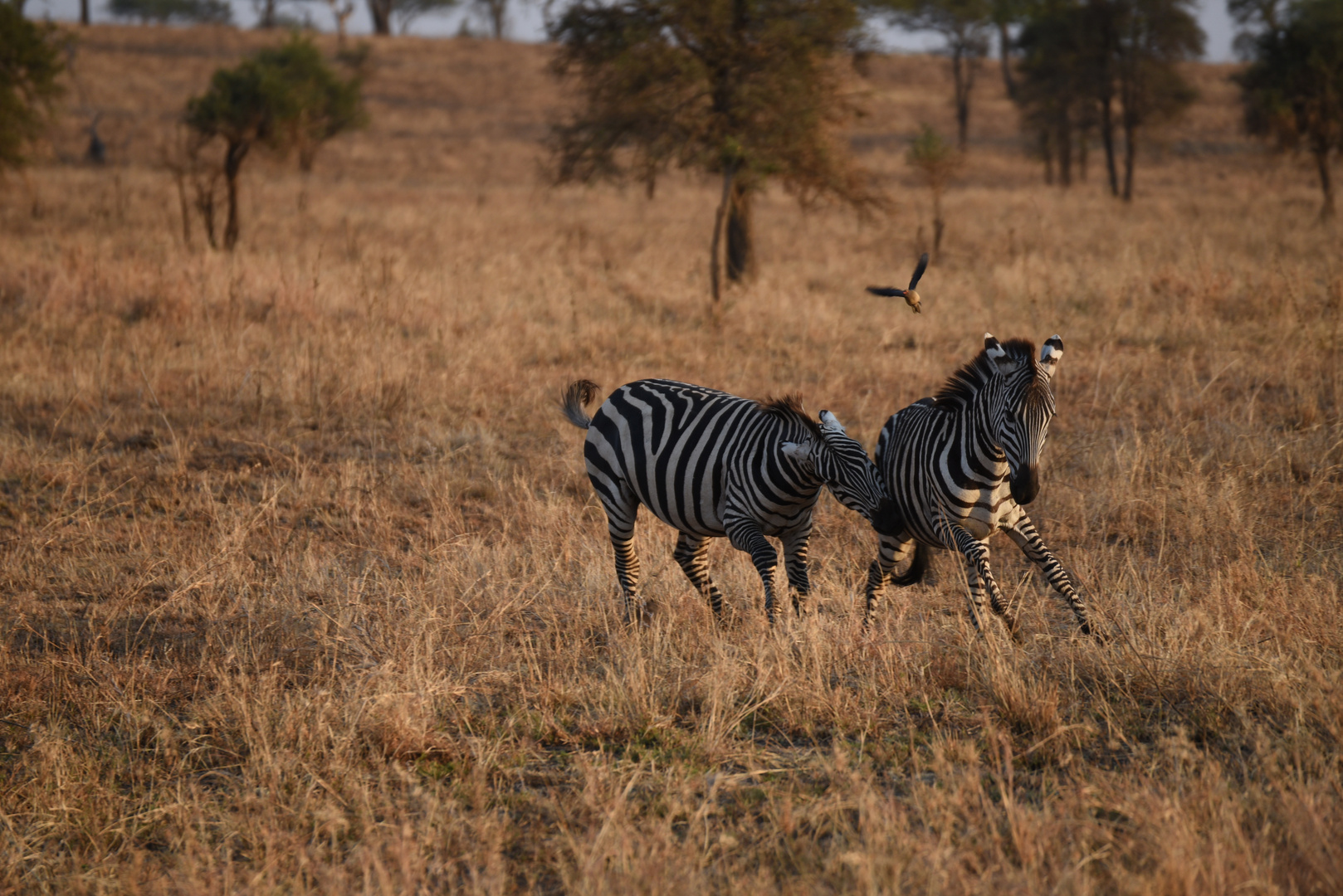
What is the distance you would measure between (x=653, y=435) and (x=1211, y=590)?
2767 mm

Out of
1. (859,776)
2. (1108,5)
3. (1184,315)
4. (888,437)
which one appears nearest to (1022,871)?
(859,776)

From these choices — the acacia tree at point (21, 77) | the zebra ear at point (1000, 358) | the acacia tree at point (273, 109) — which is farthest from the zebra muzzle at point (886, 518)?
the acacia tree at point (21, 77)

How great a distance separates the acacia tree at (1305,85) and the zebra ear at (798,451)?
65.8 ft

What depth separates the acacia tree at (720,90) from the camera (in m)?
13.2

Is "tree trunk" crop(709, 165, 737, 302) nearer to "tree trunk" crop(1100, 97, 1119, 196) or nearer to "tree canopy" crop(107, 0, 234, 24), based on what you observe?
"tree trunk" crop(1100, 97, 1119, 196)

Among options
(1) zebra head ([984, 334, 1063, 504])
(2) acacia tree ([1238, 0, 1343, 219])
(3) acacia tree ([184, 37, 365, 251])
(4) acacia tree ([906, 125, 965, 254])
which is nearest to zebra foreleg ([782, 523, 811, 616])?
(1) zebra head ([984, 334, 1063, 504])

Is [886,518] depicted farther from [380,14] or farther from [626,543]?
[380,14]

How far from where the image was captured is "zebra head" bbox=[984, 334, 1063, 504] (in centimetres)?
402

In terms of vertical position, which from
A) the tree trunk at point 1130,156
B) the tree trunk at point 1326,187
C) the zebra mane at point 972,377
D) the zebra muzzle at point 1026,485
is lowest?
the zebra muzzle at point 1026,485

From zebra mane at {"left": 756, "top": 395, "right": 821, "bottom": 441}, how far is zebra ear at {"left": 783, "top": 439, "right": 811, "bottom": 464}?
3.6 inches

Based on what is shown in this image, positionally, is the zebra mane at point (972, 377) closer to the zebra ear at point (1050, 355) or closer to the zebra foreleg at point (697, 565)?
the zebra ear at point (1050, 355)

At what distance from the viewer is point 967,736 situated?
380cm

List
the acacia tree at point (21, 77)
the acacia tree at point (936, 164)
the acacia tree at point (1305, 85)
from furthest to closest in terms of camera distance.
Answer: the acacia tree at point (1305, 85) < the acacia tree at point (21, 77) < the acacia tree at point (936, 164)

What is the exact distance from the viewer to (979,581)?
4438 mm
